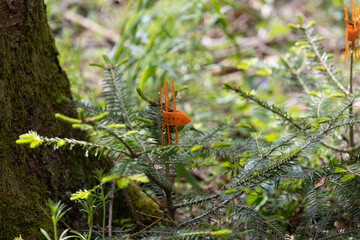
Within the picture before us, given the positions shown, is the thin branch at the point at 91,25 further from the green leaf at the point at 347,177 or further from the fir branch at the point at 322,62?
the green leaf at the point at 347,177

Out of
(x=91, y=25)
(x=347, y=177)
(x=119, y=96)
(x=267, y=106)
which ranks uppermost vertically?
(x=91, y=25)

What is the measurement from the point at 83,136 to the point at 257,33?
11.5ft

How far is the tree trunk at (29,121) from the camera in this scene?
106 centimetres

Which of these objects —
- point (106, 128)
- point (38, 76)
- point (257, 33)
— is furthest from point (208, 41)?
point (106, 128)

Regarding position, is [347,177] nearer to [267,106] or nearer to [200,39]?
[267,106]

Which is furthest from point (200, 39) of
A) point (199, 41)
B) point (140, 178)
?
point (140, 178)

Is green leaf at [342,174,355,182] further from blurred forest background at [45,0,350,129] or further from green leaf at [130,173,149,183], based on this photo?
blurred forest background at [45,0,350,129]

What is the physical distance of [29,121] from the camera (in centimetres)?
114

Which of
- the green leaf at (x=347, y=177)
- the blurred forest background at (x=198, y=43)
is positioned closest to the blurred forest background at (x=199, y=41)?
the blurred forest background at (x=198, y=43)

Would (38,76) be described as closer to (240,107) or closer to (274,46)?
(240,107)

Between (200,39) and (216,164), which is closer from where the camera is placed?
(216,164)

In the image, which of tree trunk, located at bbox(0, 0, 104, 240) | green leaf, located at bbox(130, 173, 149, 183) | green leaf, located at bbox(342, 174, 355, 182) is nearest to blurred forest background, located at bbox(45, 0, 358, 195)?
tree trunk, located at bbox(0, 0, 104, 240)

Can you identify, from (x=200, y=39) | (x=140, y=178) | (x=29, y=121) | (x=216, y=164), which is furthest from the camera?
(x=200, y=39)

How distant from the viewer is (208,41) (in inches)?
165
